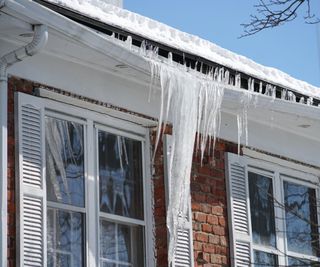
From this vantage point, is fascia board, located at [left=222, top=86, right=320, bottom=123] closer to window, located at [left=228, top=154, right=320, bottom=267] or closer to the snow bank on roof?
the snow bank on roof

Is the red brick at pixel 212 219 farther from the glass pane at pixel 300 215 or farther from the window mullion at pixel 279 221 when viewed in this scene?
the glass pane at pixel 300 215

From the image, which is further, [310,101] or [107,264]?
[310,101]

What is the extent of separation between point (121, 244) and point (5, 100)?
1.65 metres

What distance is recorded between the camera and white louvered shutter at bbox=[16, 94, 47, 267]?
338 inches

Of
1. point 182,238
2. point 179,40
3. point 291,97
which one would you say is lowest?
point 182,238

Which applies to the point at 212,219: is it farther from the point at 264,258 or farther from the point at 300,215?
the point at 300,215

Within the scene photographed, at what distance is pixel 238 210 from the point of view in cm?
1059

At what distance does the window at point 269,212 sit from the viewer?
10.6 metres

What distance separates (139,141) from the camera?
32.9 feet

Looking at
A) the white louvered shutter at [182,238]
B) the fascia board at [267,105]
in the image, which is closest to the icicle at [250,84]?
the fascia board at [267,105]

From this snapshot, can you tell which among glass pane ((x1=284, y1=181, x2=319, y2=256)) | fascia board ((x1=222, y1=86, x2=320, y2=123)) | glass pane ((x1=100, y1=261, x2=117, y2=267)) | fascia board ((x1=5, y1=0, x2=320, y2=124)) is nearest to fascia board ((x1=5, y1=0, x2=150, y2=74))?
fascia board ((x1=5, y1=0, x2=320, y2=124))

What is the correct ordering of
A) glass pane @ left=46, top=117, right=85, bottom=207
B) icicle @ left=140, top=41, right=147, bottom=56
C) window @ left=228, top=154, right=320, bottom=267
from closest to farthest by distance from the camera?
glass pane @ left=46, top=117, right=85, bottom=207 < icicle @ left=140, top=41, right=147, bottom=56 < window @ left=228, top=154, right=320, bottom=267

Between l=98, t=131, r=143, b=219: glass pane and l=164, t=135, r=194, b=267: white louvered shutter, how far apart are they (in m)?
0.22

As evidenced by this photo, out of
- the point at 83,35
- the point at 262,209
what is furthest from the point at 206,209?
the point at 83,35
